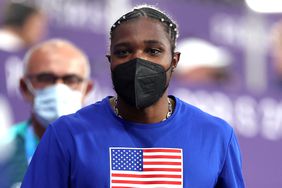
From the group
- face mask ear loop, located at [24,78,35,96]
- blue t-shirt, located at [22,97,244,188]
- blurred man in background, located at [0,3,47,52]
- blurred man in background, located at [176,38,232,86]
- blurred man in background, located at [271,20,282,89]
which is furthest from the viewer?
blurred man in background, located at [271,20,282,89]

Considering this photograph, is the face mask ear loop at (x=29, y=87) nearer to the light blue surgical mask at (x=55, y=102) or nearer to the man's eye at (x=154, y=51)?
the light blue surgical mask at (x=55, y=102)

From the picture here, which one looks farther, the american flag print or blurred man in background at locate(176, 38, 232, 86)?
blurred man in background at locate(176, 38, 232, 86)

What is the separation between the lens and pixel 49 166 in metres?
2.74

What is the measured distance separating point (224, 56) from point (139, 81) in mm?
5392

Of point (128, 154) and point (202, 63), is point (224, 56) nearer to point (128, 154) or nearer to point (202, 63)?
point (202, 63)

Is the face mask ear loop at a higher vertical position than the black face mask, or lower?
lower

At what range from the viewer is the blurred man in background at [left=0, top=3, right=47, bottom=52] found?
5941 mm

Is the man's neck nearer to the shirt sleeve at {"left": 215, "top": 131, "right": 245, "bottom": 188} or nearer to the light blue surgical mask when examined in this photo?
the light blue surgical mask

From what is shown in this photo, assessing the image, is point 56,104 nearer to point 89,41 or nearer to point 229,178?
point 229,178

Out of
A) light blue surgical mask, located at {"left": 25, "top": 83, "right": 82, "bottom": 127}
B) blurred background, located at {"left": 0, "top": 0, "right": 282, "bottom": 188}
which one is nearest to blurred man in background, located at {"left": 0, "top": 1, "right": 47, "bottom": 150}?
blurred background, located at {"left": 0, "top": 0, "right": 282, "bottom": 188}

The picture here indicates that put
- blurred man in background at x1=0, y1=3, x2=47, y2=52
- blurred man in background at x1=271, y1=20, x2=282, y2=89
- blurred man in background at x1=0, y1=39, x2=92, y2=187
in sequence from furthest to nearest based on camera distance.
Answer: blurred man in background at x1=271, y1=20, x2=282, y2=89
blurred man in background at x1=0, y1=3, x2=47, y2=52
blurred man in background at x1=0, y1=39, x2=92, y2=187

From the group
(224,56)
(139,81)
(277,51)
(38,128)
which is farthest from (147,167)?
(277,51)

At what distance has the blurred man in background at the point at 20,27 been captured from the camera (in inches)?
234

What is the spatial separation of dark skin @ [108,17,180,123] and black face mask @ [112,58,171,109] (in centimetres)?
2
